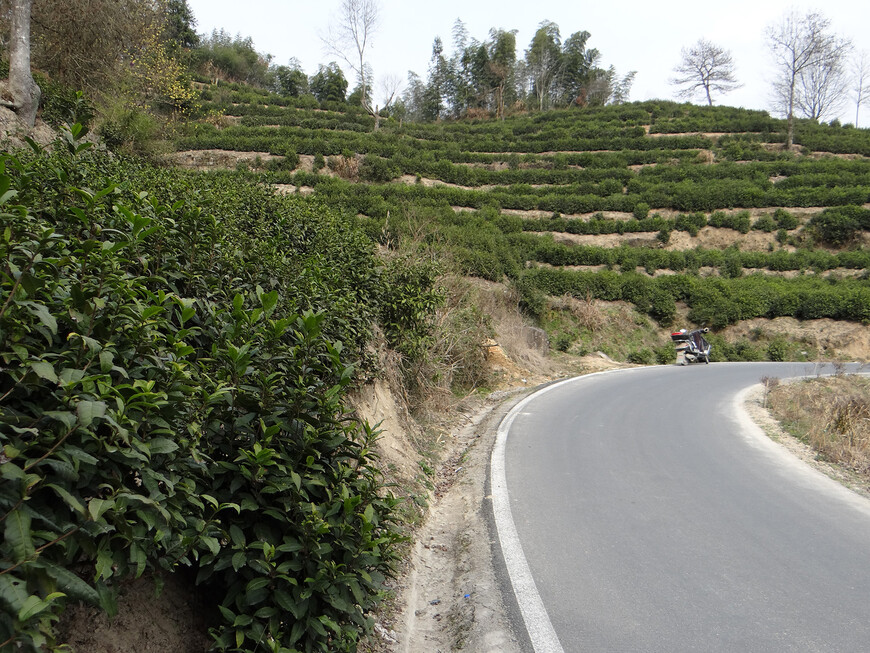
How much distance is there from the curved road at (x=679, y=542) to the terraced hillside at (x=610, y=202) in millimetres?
9117

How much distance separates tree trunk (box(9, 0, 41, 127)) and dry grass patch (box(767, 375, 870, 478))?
56.8 ft

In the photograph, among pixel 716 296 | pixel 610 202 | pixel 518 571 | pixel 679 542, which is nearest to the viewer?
pixel 518 571

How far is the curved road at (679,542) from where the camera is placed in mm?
3422

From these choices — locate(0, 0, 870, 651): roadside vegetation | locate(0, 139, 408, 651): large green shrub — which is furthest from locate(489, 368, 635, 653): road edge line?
locate(0, 139, 408, 651): large green shrub

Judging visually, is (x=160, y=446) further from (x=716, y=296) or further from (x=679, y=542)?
(x=716, y=296)

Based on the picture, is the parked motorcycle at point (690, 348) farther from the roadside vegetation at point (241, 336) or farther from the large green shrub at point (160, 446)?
the large green shrub at point (160, 446)

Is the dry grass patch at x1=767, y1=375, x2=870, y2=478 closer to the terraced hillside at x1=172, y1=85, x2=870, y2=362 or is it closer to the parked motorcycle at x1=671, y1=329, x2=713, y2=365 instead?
the parked motorcycle at x1=671, y1=329, x2=713, y2=365

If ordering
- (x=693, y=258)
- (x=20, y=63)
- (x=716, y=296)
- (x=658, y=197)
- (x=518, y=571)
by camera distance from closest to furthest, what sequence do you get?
(x=518, y=571)
(x=20, y=63)
(x=716, y=296)
(x=693, y=258)
(x=658, y=197)

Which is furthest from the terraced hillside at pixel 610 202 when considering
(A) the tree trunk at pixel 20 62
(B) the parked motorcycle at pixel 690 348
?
(A) the tree trunk at pixel 20 62

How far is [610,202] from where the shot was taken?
37.3m

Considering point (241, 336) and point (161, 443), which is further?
point (241, 336)

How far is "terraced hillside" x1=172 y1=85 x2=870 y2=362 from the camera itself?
2495 cm

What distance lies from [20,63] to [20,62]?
29 millimetres

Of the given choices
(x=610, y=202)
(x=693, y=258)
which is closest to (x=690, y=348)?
(x=693, y=258)
